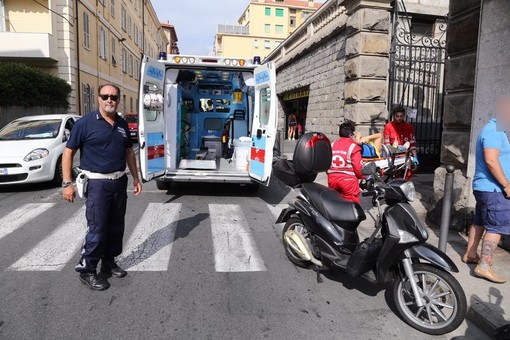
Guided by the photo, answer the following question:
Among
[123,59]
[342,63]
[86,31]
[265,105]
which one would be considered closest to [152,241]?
[265,105]

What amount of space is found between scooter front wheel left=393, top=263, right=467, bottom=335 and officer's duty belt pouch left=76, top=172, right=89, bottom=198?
3.02 meters

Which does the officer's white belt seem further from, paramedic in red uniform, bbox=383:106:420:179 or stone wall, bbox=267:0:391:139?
stone wall, bbox=267:0:391:139

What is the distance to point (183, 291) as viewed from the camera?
388cm

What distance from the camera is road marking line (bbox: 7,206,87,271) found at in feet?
14.5

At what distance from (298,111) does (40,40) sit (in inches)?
521

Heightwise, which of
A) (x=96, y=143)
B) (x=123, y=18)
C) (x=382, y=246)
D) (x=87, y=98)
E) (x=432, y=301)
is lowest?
(x=432, y=301)

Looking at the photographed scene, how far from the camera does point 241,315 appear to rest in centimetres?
345

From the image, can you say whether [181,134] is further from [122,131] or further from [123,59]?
[123,59]

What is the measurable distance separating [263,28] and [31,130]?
235 ft

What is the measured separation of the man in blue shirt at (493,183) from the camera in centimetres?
381

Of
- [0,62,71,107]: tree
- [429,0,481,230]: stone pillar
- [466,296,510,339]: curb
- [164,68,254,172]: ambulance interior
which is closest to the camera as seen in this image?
[466,296,510,339]: curb

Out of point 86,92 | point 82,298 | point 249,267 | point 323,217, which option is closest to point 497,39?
point 323,217

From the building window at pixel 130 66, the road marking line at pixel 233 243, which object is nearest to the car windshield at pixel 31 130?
the road marking line at pixel 233 243

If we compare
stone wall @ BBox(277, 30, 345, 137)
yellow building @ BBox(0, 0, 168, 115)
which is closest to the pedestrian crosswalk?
stone wall @ BBox(277, 30, 345, 137)
